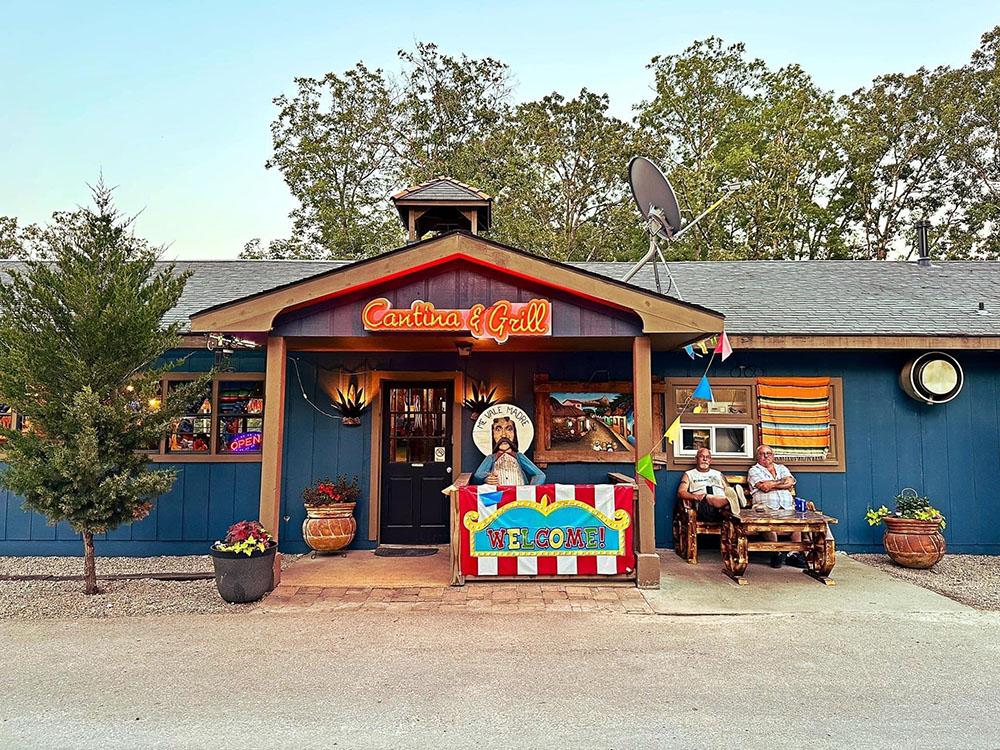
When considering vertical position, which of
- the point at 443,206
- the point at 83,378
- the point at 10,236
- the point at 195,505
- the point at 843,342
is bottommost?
the point at 195,505

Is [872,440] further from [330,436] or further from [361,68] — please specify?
[361,68]

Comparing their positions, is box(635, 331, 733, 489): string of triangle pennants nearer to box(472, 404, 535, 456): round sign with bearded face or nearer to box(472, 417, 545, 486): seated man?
box(472, 417, 545, 486): seated man

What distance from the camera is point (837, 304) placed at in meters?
7.65

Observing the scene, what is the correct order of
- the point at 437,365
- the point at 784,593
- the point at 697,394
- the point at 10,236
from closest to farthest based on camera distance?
the point at 784,593 < the point at 697,394 < the point at 437,365 < the point at 10,236

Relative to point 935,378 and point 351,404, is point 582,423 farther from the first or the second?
point 935,378

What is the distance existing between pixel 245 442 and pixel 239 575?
94.6 inches

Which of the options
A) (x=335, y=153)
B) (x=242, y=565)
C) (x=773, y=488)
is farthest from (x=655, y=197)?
(x=335, y=153)

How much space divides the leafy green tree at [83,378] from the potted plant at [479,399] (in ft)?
10.1

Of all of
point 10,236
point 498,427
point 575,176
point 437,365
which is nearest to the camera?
point 498,427

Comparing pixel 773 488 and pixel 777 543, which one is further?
pixel 773 488

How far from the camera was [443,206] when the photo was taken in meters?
8.24

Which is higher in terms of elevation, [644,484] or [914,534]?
[644,484]

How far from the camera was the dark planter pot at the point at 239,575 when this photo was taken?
507 cm

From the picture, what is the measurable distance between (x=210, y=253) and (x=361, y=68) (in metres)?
13.7
